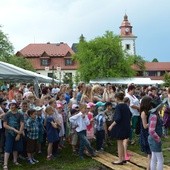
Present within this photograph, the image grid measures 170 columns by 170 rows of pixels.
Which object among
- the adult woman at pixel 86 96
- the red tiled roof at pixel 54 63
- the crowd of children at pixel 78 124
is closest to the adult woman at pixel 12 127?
the crowd of children at pixel 78 124

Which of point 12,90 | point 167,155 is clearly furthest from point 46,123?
point 12,90

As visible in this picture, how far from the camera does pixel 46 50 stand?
84.1 m

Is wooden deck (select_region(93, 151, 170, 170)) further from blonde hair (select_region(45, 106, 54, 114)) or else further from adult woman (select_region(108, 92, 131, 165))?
blonde hair (select_region(45, 106, 54, 114))

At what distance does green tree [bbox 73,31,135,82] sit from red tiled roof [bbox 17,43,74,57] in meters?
18.9

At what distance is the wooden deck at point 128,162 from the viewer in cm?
927

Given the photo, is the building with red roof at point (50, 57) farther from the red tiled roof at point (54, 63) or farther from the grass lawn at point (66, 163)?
the grass lawn at point (66, 163)

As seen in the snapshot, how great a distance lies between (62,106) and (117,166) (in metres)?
2.83

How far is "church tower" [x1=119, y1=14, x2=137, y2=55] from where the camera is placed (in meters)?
114

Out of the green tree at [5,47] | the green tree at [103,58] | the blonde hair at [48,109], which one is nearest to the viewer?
the blonde hair at [48,109]

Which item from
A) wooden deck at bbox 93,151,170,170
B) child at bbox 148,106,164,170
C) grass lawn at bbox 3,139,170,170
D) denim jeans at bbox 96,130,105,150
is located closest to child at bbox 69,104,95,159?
grass lawn at bbox 3,139,170,170

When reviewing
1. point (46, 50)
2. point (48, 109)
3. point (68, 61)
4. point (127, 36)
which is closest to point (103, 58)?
point (68, 61)

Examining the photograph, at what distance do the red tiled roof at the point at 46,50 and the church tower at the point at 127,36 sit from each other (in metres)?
30.3

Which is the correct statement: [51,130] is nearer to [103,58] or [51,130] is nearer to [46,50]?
[103,58]

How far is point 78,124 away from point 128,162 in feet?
5.45
